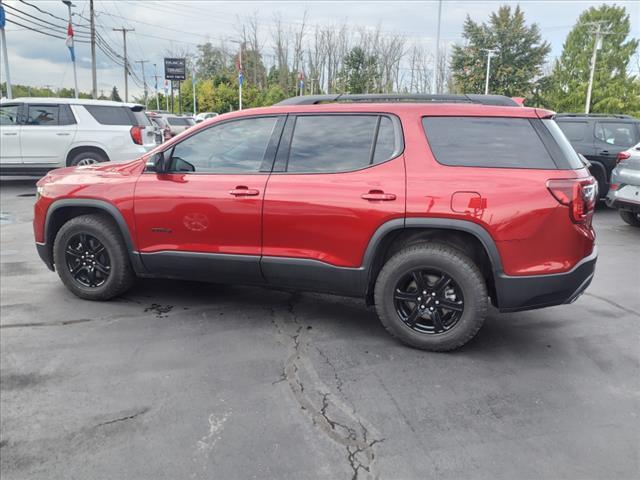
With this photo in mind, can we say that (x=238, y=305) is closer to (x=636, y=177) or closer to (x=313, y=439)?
(x=313, y=439)

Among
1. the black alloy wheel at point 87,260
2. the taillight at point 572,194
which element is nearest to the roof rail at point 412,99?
the taillight at point 572,194

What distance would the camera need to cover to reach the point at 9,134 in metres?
10.8

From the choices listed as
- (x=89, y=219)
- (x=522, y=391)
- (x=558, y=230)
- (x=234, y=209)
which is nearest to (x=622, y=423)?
(x=522, y=391)

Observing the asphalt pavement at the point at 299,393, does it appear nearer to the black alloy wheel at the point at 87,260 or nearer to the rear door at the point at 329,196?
the black alloy wheel at the point at 87,260

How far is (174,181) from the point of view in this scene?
162 inches

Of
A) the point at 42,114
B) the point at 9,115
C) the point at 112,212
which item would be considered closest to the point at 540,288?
the point at 112,212

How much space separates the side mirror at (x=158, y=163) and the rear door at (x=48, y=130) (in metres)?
7.88

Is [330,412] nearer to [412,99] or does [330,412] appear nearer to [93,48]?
[412,99]

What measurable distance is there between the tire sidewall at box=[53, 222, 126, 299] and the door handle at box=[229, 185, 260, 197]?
1.29 m

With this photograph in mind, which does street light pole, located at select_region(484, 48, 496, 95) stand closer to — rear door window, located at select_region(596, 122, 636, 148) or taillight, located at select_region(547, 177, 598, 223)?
rear door window, located at select_region(596, 122, 636, 148)

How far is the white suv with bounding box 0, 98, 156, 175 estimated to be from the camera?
10.9 metres

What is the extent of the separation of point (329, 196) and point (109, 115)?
29.8 feet

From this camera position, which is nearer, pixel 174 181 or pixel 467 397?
pixel 467 397

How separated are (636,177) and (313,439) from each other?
23.1ft
